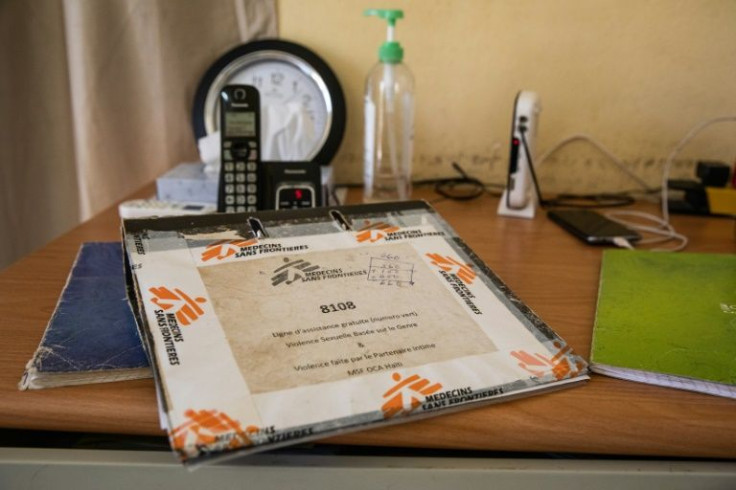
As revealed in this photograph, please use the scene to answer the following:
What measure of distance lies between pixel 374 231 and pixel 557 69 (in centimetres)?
55

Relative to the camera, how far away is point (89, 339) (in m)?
0.49

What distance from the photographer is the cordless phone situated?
0.74m

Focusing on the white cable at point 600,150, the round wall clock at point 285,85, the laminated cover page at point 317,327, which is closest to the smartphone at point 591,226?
the white cable at point 600,150

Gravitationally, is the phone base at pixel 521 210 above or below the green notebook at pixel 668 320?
above

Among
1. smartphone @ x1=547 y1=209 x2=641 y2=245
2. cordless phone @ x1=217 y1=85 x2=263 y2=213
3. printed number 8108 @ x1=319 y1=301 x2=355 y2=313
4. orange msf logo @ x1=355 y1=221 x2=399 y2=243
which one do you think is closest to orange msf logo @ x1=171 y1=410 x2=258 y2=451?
printed number 8108 @ x1=319 y1=301 x2=355 y2=313

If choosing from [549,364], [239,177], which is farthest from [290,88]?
[549,364]

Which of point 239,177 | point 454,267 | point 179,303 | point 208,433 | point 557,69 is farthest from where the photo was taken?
point 557,69

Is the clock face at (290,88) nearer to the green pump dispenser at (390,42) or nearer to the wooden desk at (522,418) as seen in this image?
the green pump dispenser at (390,42)

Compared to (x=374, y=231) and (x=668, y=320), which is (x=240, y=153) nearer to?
(x=374, y=231)

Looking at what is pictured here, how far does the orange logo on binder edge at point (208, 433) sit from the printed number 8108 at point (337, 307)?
0.14 meters

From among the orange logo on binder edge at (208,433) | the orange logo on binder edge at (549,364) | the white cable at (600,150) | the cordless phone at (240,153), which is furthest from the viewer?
the white cable at (600,150)

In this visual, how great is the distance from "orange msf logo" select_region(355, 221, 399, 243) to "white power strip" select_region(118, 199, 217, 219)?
0.27 meters

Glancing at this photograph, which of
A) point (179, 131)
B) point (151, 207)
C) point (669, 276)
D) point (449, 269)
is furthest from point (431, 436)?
point (179, 131)

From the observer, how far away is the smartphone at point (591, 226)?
31.2 inches
